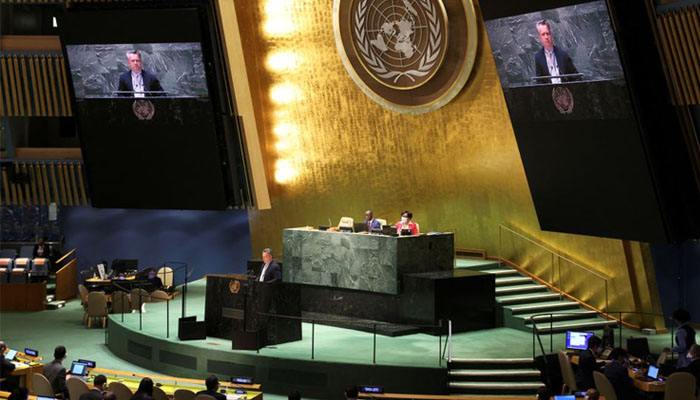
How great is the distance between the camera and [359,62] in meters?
18.5

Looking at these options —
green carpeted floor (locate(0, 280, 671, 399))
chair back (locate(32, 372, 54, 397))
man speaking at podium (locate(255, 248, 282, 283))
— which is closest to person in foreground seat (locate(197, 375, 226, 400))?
chair back (locate(32, 372, 54, 397))

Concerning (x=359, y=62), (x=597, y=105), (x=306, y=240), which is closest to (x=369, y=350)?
(x=306, y=240)

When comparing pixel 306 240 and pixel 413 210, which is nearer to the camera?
pixel 306 240

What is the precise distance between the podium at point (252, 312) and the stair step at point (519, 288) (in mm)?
3948

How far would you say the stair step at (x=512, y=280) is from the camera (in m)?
17.6

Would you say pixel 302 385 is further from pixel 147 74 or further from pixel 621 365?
pixel 147 74

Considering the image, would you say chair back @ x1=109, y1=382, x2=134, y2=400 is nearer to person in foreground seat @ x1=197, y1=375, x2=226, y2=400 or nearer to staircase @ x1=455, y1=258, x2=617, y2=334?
person in foreground seat @ x1=197, y1=375, x2=226, y2=400

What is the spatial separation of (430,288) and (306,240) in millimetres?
2588

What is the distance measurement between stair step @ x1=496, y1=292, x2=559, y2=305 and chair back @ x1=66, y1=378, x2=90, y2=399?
7.77 meters

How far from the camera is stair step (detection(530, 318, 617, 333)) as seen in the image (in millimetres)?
15970

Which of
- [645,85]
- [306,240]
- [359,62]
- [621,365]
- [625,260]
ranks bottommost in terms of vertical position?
[621,365]

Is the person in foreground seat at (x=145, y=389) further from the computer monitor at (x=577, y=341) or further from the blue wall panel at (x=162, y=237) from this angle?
the blue wall panel at (x=162, y=237)

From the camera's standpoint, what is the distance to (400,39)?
17750 mm

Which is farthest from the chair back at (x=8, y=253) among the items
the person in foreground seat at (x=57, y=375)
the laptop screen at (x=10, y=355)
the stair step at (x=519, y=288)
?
the stair step at (x=519, y=288)
